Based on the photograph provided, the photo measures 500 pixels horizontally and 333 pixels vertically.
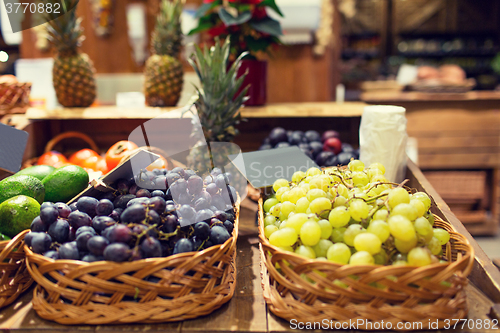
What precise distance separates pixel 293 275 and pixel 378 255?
0.21 meters

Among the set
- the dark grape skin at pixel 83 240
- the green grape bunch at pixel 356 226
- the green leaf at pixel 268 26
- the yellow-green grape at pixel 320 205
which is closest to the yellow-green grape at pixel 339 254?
the green grape bunch at pixel 356 226

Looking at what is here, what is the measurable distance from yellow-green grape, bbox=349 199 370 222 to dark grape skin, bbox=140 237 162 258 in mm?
487

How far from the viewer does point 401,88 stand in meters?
3.35

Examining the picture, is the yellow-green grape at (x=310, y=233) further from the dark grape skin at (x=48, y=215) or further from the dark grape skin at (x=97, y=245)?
the dark grape skin at (x=48, y=215)

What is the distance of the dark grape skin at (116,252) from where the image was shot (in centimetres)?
73

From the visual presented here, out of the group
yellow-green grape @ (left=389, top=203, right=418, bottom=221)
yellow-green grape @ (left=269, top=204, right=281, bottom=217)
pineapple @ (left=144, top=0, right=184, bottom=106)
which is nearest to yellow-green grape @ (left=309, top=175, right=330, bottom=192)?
yellow-green grape @ (left=269, top=204, right=281, bottom=217)

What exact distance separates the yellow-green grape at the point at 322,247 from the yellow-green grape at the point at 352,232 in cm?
4

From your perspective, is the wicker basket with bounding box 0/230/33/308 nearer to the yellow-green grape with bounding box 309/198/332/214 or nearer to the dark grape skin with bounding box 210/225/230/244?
the dark grape skin with bounding box 210/225/230/244

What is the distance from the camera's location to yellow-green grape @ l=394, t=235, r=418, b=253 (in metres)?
0.78

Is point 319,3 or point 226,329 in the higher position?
point 319,3

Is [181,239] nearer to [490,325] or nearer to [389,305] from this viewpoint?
[389,305]

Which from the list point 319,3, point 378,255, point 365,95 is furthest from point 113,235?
point 365,95

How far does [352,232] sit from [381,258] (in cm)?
9

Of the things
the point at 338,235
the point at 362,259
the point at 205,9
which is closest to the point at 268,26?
the point at 205,9
